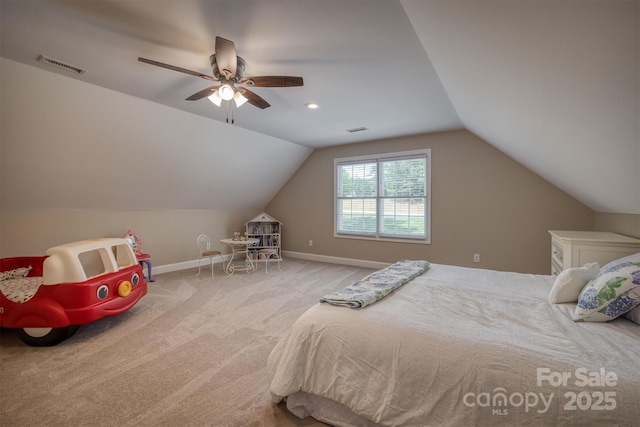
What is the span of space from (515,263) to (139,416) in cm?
479

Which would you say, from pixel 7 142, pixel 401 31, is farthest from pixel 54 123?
pixel 401 31

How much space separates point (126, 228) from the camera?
4625mm

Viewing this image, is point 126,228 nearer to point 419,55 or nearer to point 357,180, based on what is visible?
point 357,180

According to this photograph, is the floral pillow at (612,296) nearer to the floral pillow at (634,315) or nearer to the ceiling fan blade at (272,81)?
the floral pillow at (634,315)

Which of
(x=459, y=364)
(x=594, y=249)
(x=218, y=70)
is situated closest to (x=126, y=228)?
(x=218, y=70)

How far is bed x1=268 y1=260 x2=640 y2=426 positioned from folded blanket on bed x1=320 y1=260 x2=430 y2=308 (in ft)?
0.16

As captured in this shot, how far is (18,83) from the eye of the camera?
2.57 m

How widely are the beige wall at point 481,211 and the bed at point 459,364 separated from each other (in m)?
2.66

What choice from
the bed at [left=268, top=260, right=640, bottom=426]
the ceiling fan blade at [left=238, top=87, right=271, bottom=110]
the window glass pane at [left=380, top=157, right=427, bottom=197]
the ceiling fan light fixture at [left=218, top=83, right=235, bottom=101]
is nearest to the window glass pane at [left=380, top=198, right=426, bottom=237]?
the window glass pane at [left=380, top=157, right=427, bottom=197]

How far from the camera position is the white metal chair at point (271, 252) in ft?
17.5

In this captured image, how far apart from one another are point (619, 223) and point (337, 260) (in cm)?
416

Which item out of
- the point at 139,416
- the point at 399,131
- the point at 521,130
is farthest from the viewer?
the point at 399,131

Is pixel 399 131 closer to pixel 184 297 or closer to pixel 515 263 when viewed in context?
pixel 515 263

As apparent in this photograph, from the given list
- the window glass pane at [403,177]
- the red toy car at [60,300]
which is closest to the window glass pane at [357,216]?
the window glass pane at [403,177]
